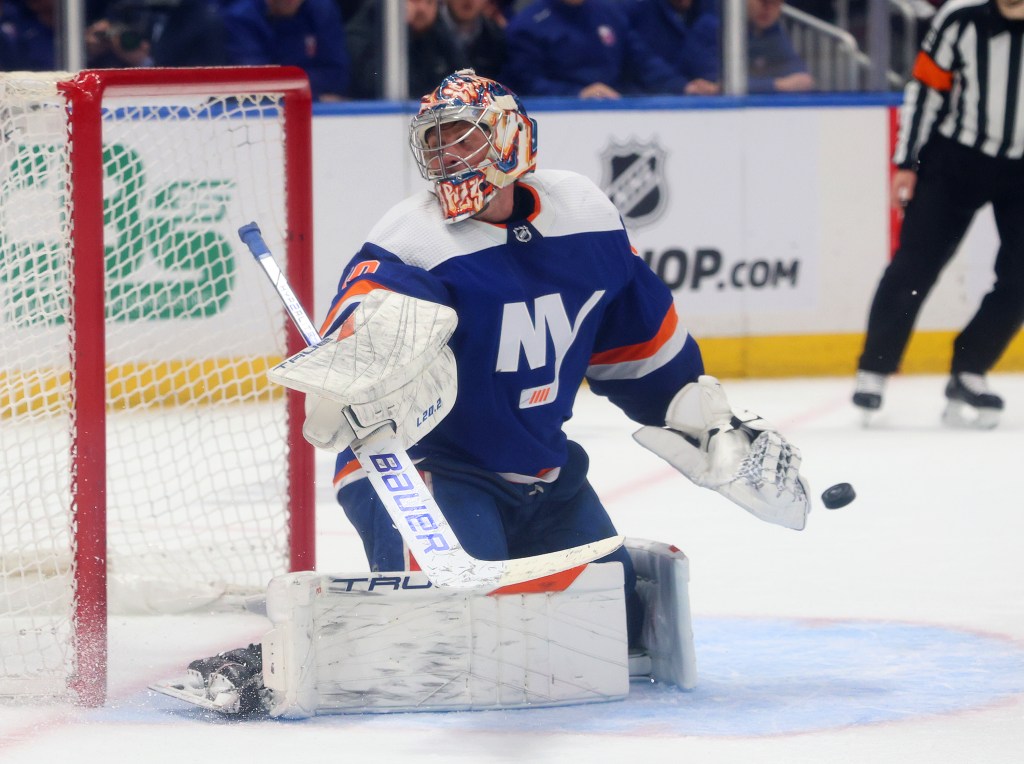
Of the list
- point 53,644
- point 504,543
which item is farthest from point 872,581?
point 53,644

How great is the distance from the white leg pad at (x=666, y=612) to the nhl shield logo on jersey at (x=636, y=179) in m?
3.65

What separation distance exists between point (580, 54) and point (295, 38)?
1.00 meters

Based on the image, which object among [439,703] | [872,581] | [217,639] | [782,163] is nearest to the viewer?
[439,703]

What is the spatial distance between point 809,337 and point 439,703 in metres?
4.29

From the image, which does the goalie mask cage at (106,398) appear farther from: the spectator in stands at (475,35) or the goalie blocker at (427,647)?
the spectator in stands at (475,35)

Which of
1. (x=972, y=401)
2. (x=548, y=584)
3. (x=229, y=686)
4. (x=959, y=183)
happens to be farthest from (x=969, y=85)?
(x=229, y=686)

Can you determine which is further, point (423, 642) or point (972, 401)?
point (972, 401)

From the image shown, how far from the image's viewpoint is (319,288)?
5973mm

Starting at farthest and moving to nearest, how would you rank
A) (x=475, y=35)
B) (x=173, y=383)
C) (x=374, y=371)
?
(x=475, y=35) → (x=173, y=383) → (x=374, y=371)

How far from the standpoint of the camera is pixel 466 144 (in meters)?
2.47

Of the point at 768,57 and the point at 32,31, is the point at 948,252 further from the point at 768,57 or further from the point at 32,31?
the point at 32,31

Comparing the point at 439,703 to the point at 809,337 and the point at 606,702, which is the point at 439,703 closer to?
the point at 606,702

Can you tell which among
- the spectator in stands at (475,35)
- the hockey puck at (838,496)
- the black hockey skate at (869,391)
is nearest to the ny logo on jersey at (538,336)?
the hockey puck at (838,496)

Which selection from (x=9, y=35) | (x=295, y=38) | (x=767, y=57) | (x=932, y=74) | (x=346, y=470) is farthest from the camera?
(x=767, y=57)
